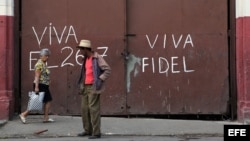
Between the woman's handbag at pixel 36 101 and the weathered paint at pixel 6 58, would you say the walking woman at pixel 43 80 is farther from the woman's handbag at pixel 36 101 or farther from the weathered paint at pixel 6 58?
the weathered paint at pixel 6 58

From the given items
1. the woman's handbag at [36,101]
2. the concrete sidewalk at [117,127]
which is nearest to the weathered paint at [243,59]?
the concrete sidewalk at [117,127]

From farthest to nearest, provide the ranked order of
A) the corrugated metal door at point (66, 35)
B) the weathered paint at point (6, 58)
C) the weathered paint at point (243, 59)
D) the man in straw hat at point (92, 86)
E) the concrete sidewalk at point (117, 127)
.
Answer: the corrugated metal door at point (66, 35), the weathered paint at point (243, 59), the weathered paint at point (6, 58), the concrete sidewalk at point (117, 127), the man in straw hat at point (92, 86)

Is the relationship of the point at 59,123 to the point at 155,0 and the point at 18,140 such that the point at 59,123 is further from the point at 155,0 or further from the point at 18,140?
the point at 155,0

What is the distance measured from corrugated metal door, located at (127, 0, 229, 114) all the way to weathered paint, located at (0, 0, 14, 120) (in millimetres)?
2703

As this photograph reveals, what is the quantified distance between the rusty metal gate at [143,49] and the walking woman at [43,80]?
768 mm

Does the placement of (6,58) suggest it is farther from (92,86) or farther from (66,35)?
(92,86)

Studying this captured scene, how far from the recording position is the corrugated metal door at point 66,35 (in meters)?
11.6

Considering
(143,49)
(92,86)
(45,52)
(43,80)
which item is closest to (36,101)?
(43,80)

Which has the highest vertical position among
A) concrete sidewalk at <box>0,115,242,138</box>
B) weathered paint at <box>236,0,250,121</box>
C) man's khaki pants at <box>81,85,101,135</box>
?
weathered paint at <box>236,0,250,121</box>

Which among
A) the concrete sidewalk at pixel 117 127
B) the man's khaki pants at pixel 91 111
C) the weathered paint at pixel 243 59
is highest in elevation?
the weathered paint at pixel 243 59

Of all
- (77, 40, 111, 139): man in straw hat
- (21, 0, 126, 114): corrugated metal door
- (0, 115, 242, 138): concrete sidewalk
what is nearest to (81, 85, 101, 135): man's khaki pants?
(77, 40, 111, 139): man in straw hat

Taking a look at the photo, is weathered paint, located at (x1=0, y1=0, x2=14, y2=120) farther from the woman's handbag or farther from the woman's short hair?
the woman's short hair

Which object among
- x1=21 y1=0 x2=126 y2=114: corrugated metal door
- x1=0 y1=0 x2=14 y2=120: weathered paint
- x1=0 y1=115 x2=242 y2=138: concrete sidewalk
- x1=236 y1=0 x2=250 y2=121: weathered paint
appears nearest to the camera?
x1=0 y1=115 x2=242 y2=138: concrete sidewalk

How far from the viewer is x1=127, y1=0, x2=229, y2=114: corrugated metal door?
11703mm
